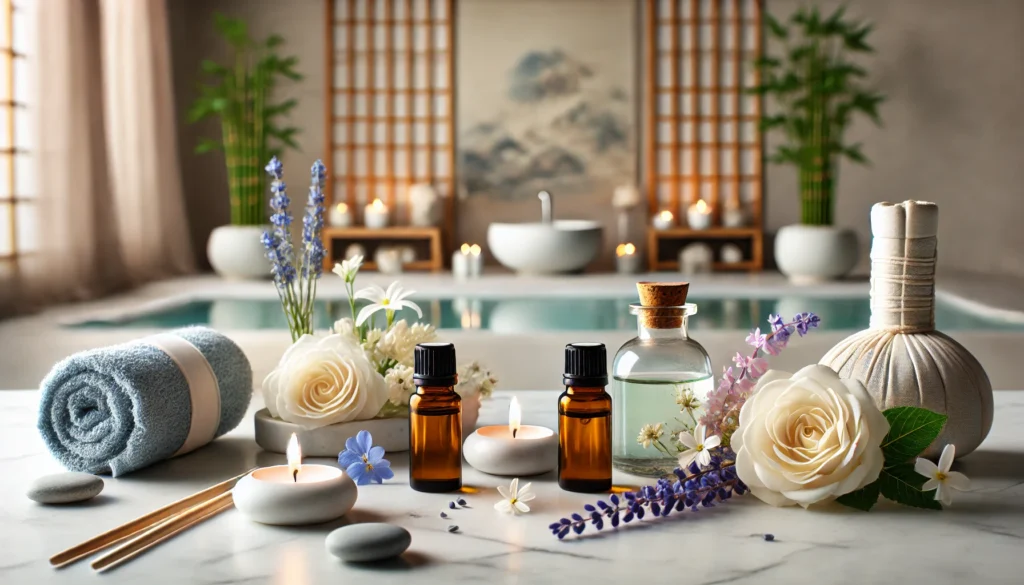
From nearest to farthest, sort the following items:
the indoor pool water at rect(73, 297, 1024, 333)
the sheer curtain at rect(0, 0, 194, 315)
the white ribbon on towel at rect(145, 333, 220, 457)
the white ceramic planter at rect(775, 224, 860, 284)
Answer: the white ribbon on towel at rect(145, 333, 220, 457) < the indoor pool water at rect(73, 297, 1024, 333) < the sheer curtain at rect(0, 0, 194, 315) < the white ceramic planter at rect(775, 224, 860, 284)

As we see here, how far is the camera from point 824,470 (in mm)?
901

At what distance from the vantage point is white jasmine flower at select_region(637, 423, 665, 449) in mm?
998

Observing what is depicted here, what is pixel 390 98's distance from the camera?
686 centimetres

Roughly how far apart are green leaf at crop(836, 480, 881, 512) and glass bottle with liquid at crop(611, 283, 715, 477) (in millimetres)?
158

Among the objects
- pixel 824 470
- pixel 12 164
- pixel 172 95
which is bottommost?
pixel 824 470

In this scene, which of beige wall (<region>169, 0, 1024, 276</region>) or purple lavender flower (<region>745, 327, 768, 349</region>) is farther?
beige wall (<region>169, 0, 1024, 276</region>)

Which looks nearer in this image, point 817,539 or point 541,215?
point 817,539

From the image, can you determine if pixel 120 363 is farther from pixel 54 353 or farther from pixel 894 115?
pixel 894 115

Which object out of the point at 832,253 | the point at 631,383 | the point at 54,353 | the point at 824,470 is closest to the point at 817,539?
the point at 824,470

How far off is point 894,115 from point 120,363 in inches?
256

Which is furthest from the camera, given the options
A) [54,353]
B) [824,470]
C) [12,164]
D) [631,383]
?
[12,164]

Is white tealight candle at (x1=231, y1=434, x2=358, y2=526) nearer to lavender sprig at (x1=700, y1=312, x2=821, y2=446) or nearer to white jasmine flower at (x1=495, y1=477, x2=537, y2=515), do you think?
white jasmine flower at (x1=495, y1=477, x2=537, y2=515)

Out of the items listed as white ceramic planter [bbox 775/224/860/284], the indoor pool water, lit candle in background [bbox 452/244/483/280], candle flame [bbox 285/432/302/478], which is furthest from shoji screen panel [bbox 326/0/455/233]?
candle flame [bbox 285/432/302/478]

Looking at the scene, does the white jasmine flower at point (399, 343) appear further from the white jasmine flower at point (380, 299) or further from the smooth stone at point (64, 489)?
the smooth stone at point (64, 489)
